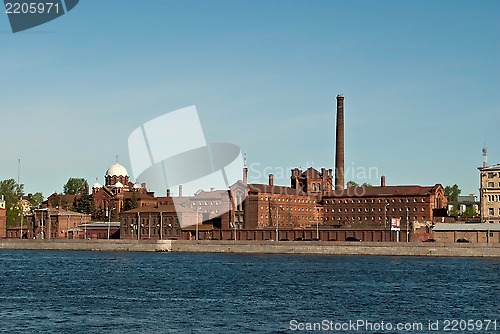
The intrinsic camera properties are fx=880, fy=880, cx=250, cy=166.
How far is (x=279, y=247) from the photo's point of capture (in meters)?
116

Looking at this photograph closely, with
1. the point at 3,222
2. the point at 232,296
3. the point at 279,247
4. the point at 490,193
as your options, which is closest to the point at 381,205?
the point at 490,193

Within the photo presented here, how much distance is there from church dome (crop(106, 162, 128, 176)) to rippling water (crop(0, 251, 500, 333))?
101 m

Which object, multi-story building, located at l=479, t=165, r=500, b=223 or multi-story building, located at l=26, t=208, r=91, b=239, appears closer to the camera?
multi-story building, located at l=479, t=165, r=500, b=223

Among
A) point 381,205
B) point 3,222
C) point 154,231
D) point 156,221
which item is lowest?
point 154,231

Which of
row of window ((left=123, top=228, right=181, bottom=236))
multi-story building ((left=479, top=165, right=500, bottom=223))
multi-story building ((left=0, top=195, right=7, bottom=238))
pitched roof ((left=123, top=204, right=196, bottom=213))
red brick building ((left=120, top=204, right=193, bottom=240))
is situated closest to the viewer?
multi-story building ((left=479, top=165, right=500, bottom=223))

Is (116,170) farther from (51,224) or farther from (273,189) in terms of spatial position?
(273,189)

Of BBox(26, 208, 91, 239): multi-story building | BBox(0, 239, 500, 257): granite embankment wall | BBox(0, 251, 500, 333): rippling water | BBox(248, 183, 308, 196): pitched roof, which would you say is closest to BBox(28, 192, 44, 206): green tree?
BBox(26, 208, 91, 239): multi-story building

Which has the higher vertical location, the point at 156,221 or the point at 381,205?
the point at 381,205

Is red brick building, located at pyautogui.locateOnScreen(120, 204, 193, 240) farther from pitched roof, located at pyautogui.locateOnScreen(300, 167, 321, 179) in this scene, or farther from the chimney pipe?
pitched roof, located at pyautogui.locateOnScreen(300, 167, 321, 179)

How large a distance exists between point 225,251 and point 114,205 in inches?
2147

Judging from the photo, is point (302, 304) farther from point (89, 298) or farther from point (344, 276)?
point (344, 276)

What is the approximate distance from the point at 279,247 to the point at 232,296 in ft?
208

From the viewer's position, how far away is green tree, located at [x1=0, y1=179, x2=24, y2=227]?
564 ft

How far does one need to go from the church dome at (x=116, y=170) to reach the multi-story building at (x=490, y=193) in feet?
259
